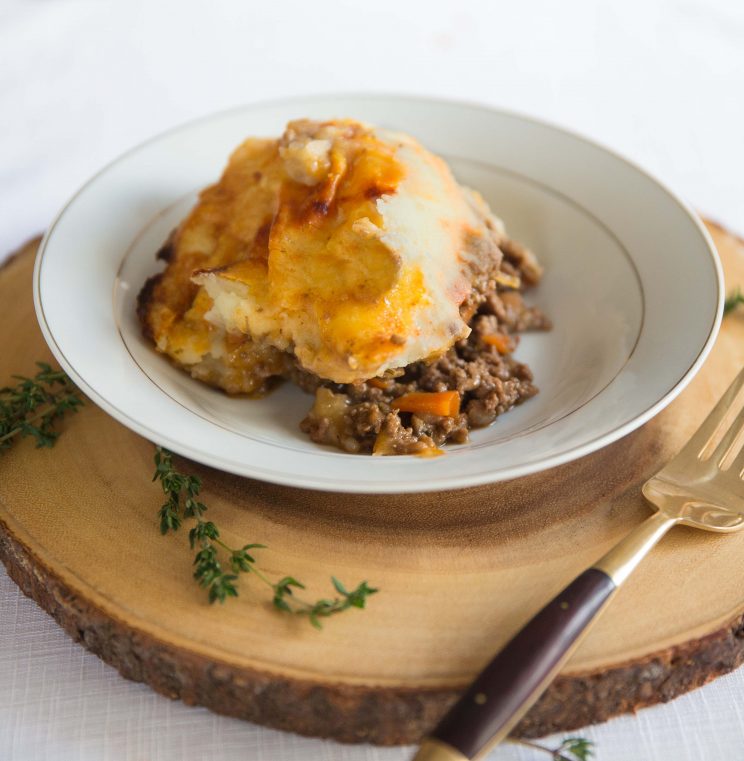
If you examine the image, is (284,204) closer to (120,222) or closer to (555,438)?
(120,222)

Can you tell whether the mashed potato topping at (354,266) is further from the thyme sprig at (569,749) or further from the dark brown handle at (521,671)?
the thyme sprig at (569,749)

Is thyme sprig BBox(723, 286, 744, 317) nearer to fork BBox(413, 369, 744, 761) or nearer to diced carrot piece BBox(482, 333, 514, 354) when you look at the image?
fork BBox(413, 369, 744, 761)

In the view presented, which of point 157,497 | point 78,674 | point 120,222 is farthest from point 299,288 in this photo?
point 78,674

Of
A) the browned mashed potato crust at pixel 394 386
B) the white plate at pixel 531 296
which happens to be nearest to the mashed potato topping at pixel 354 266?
the browned mashed potato crust at pixel 394 386

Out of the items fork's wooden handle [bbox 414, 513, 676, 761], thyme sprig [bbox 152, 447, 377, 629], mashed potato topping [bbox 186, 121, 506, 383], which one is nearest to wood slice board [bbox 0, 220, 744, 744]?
thyme sprig [bbox 152, 447, 377, 629]

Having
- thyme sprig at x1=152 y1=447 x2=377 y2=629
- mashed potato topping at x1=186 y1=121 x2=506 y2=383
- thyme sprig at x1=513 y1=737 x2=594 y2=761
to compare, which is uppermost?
mashed potato topping at x1=186 y1=121 x2=506 y2=383

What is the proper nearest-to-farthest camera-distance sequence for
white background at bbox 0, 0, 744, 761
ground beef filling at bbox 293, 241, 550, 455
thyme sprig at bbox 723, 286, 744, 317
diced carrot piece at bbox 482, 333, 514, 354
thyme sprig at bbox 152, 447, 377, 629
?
thyme sprig at bbox 152, 447, 377, 629
ground beef filling at bbox 293, 241, 550, 455
diced carrot piece at bbox 482, 333, 514, 354
thyme sprig at bbox 723, 286, 744, 317
white background at bbox 0, 0, 744, 761

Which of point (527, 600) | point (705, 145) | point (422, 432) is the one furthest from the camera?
point (705, 145)
